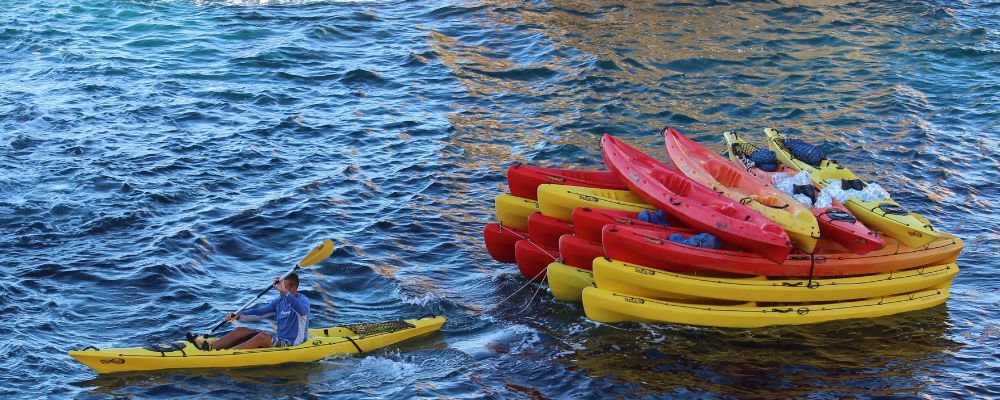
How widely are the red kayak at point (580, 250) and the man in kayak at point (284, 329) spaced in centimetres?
325

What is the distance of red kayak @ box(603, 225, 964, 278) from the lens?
12.6 m

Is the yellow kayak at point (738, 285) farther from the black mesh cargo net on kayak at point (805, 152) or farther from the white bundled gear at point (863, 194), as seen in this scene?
the black mesh cargo net on kayak at point (805, 152)

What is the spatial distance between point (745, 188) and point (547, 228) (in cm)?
282

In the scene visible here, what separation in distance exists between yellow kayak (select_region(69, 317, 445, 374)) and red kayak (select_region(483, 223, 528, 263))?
195 centimetres

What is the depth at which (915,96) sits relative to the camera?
824 inches

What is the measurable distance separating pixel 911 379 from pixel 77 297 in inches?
401

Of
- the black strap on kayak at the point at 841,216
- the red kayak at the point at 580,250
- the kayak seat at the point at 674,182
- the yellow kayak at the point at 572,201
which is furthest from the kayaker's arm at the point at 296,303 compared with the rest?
the black strap on kayak at the point at 841,216

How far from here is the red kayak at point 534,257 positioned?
14062 millimetres

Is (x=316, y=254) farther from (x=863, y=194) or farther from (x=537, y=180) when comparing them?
(x=863, y=194)

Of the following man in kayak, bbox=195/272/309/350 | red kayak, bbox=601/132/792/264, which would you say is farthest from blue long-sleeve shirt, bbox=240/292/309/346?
red kayak, bbox=601/132/792/264

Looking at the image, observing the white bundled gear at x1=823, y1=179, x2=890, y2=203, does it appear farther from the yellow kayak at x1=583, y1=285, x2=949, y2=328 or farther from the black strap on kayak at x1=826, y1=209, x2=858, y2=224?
the yellow kayak at x1=583, y1=285, x2=949, y2=328

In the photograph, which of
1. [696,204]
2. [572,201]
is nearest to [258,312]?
[572,201]

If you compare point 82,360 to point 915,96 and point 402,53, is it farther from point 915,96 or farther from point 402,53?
point 915,96

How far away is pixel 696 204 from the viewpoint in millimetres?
13406
